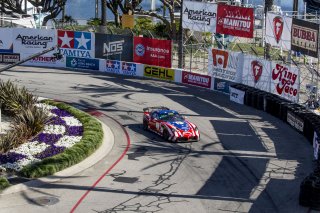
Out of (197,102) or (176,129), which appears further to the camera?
(197,102)

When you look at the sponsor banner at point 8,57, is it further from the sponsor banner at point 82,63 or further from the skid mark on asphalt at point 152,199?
the skid mark on asphalt at point 152,199

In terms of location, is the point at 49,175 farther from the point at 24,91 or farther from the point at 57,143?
the point at 24,91

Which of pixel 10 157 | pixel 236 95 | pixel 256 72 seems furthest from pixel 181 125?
pixel 256 72

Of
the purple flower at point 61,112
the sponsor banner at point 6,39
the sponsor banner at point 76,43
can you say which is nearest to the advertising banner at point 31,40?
the sponsor banner at point 6,39

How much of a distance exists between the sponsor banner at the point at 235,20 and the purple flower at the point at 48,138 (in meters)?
18.3

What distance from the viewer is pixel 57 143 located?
1088 inches

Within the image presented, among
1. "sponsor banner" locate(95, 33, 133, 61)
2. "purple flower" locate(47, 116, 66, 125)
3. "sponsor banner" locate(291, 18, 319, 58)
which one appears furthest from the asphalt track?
"sponsor banner" locate(95, 33, 133, 61)

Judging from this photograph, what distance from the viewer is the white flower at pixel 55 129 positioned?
2952 centimetres

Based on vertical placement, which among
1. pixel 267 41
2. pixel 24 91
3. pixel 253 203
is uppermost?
pixel 267 41

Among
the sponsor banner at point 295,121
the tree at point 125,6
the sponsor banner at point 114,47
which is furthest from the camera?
the tree at point 125,6

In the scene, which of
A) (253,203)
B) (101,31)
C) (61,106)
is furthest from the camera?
(101,31)

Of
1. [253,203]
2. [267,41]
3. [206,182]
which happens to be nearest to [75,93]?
[267,41]

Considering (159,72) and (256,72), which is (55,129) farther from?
(159,72)

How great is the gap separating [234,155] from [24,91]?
12.2m
